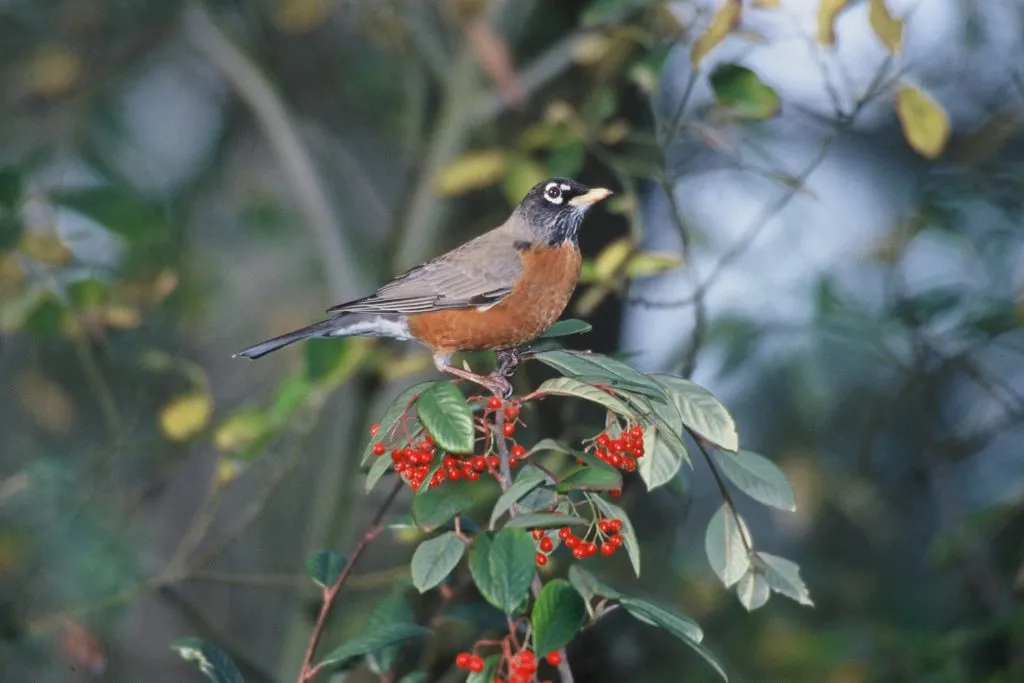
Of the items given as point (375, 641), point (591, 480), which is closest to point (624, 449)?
point (591, 480)

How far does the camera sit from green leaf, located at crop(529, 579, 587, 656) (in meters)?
1.43

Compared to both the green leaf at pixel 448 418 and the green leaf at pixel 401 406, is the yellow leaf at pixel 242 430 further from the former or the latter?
the green leaf at pixel 448 418

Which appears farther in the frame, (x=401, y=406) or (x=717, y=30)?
(x=717, y=30)

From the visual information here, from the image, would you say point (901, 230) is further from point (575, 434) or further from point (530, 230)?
point (530, 230)

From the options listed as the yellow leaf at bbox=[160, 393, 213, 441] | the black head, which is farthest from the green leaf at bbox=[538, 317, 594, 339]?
the yellow leaf at bbox=[160, 393, 213, 441]

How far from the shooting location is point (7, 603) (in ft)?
10.4

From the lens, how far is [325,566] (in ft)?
6.66

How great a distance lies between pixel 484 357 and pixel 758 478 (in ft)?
5.36

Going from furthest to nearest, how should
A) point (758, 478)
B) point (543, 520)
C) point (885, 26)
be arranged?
point (885, 26) < point (758, 478) < point (543, 520)

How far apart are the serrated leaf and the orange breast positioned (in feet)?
1.80

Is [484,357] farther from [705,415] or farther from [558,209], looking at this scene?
[705,415]

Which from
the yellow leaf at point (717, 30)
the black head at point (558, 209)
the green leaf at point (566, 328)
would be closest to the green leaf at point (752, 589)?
the green leaf at point (566, 328)

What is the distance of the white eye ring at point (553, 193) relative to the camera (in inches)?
107

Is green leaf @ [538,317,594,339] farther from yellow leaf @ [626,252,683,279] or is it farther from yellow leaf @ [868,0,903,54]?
yellow leaf @ [868,0,903,54]
